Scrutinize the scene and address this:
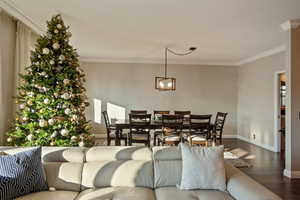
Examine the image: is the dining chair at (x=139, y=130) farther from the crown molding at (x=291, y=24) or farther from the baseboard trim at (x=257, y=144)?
the baseboard trim at (x=257, y=144)

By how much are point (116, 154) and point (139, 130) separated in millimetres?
2571

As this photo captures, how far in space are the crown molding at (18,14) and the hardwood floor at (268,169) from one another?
4856 millimetres

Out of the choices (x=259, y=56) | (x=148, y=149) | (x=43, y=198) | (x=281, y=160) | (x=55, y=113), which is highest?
(x=259, y=56)

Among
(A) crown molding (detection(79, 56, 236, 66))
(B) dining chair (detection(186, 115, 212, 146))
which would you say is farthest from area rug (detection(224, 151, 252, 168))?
(A) crown molding (detection(79, 56, 236, 66))

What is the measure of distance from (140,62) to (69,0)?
15.1 ft

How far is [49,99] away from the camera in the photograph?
10.7ft

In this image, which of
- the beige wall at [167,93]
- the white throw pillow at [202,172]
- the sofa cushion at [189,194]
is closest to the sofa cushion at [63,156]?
the sofa cushion at [189,194]

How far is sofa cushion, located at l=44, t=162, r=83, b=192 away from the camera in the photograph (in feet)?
7.14

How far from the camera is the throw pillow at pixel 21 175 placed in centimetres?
187

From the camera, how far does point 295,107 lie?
3.86 m

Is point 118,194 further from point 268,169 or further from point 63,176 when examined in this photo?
point 268,169

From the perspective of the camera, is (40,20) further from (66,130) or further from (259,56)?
(259,56)

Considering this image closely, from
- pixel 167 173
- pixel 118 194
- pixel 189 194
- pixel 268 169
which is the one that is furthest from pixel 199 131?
pixel 118 194

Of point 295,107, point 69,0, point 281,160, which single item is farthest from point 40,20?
point 281,160
